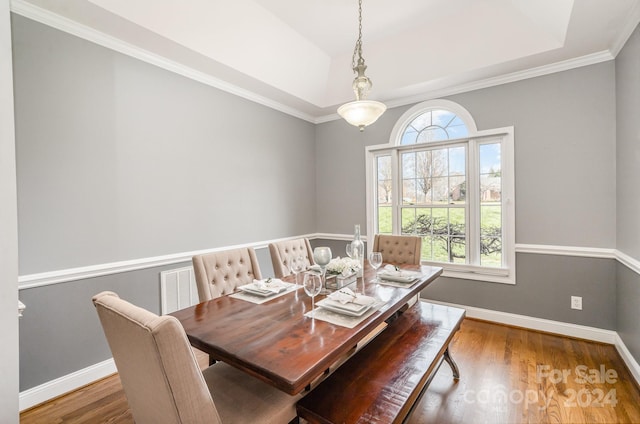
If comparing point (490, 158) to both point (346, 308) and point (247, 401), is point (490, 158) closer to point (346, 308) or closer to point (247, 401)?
point (346, 308)

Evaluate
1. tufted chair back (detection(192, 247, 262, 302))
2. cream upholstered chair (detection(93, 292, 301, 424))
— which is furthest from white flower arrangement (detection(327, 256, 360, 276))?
cream upholstered chair (detection(93, 292, 301, 424))

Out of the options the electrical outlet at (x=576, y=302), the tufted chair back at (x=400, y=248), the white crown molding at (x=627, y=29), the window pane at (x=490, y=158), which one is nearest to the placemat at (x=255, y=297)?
the tufted chair back at (x=400, y=248)

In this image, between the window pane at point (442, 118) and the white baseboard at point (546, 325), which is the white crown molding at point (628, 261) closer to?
the white baseboard at point (546, 325)

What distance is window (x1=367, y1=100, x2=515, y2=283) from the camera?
10.7 feet

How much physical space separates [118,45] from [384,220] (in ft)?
11.2

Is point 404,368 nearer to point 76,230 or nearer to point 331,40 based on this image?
point 76,230

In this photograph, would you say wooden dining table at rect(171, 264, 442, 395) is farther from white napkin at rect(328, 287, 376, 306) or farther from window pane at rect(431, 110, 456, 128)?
window pane at rect(431, 110, 456, 128)

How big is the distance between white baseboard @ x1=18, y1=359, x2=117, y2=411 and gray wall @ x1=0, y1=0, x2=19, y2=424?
101 centimetres

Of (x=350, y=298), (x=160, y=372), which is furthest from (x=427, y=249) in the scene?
(x=160, y=372)

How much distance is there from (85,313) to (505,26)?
171 inches

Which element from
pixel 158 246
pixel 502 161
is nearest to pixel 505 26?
pixel 502 161

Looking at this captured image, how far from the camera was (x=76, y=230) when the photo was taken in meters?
2.19

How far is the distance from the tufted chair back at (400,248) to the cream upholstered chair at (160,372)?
2041mm

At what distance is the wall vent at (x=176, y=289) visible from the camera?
8.81 feet
